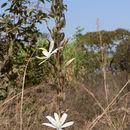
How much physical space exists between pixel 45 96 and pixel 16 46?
1.34 metres

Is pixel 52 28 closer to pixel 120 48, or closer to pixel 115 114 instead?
pixel 115 114

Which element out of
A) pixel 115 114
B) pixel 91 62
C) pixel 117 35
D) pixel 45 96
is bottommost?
pixel 115 114

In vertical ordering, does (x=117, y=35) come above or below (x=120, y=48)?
above

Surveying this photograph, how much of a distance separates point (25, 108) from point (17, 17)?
3.84 ft

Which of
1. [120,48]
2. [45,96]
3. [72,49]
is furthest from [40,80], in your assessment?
[120,48]

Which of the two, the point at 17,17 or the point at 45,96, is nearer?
the point at 17,17

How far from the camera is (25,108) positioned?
434 centimetres

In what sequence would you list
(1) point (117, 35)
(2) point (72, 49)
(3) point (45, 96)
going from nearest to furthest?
(3) point (45, 96) < (2) point (72, 49) < (1) point (117, 35)

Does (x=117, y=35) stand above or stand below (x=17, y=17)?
above

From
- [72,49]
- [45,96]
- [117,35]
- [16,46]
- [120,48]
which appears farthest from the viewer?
[117,35]

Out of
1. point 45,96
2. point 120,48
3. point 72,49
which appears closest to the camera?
point 45,96

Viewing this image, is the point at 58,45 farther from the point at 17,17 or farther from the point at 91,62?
the point at 91,62

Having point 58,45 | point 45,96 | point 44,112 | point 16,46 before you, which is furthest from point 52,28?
point 45,96

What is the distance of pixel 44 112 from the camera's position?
4.11 metres
